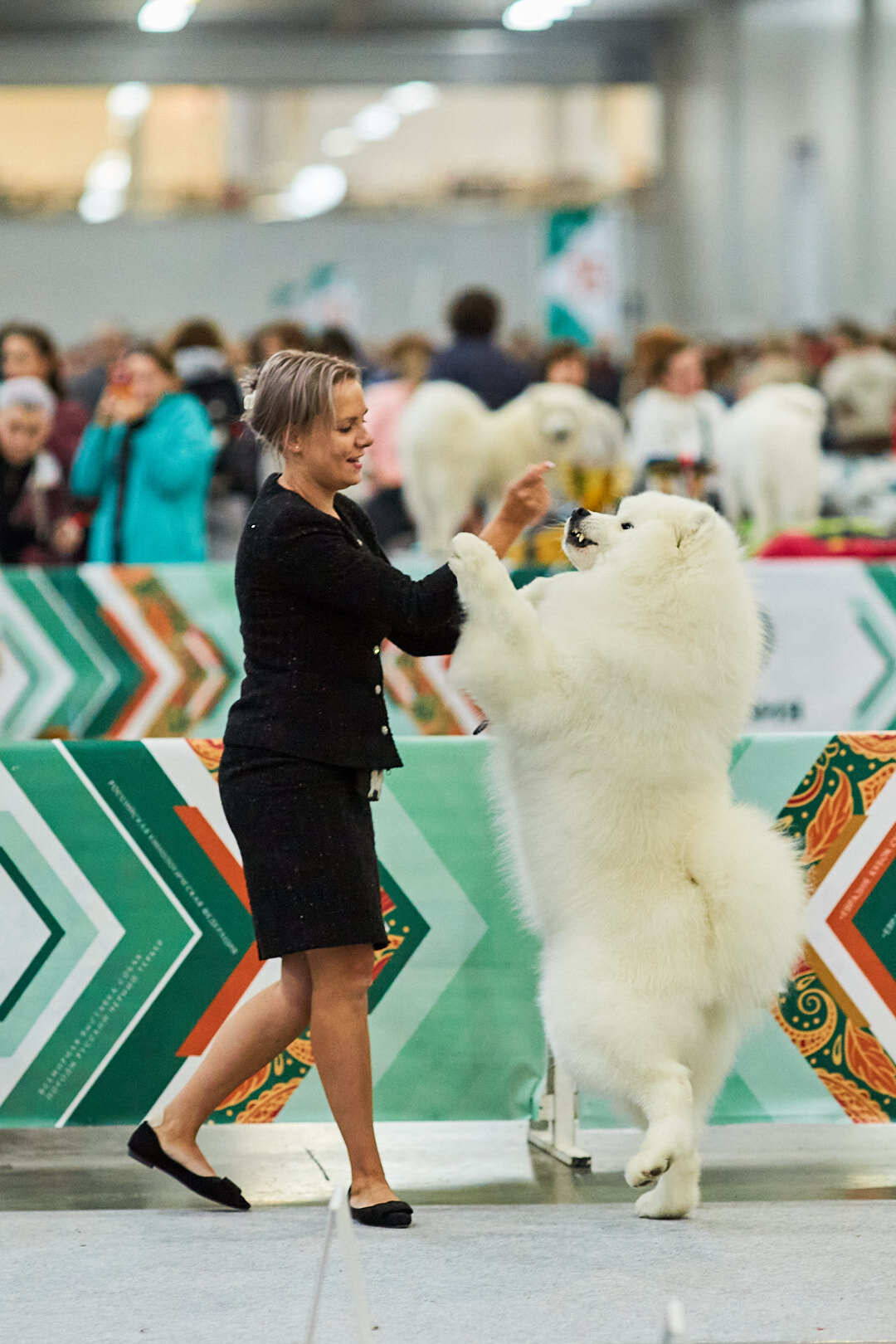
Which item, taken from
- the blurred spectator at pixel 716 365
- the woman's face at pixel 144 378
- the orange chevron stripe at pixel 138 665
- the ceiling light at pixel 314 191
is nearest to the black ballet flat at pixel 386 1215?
the orange chevron stripe at pixel 138 665

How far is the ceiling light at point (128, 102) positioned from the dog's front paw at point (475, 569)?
23.8 meters

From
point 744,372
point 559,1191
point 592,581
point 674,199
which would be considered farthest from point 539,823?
point 674,199

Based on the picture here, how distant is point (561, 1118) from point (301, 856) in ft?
3.46

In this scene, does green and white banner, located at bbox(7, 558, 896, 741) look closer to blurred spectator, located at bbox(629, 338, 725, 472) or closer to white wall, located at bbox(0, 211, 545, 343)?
blurred spectator, located at bbox(629, 338, 725, 472)

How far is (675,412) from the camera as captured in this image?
897 centimetres

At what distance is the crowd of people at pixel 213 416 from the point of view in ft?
25.3

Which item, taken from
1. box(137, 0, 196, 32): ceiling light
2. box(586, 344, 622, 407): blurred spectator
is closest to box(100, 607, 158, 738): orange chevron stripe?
box(586, 344, 622, 407): blurred spectator

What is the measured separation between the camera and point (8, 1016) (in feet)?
13.2

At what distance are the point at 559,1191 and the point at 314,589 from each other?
4.71ft

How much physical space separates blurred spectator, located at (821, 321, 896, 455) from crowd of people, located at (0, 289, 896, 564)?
1 centimetres

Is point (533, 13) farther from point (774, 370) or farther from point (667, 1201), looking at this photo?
point (667, 1201)

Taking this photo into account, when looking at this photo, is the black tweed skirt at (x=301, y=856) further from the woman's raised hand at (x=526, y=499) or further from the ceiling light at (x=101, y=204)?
the ceiling light at (x=101, y=204)

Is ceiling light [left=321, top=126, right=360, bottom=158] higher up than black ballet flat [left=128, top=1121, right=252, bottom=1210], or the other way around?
ceiling light [left=321, top=126, right=360, bottom=158]

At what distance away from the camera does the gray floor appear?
9.72 feet
